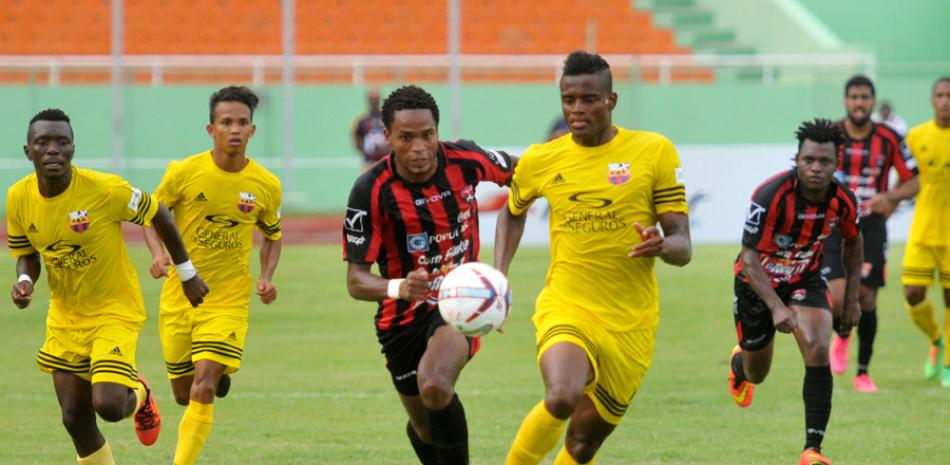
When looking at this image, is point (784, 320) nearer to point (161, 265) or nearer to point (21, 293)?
point (161, 265)

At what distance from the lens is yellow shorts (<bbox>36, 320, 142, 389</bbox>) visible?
7.61m

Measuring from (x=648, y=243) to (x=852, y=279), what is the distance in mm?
2567

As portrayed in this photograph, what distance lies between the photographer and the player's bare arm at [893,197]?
1120 cm

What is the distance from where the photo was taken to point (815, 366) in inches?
330

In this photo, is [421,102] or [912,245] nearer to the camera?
[421,102]

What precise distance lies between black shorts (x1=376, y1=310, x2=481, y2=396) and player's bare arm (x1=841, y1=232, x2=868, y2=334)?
253 centimetres

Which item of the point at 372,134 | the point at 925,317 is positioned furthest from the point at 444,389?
the point at 372,134

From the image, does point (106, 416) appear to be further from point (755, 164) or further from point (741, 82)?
point (741, 82)

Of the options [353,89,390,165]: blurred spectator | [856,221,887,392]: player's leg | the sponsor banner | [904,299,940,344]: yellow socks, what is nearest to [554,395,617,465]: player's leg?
[856,221,887,392]: player's leg

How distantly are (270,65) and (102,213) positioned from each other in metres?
18.8

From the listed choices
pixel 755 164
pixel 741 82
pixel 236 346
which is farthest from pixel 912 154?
pixel 741 82

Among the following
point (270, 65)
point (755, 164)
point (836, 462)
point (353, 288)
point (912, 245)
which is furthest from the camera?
point (270, 65)

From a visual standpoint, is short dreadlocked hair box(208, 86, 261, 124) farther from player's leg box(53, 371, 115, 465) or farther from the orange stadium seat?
the orange stadium seat

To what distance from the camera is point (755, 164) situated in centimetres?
2322
